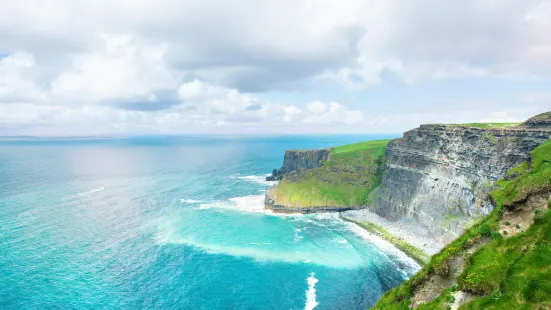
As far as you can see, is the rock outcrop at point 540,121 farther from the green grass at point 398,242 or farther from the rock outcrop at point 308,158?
the rock outcrop at point 308,158

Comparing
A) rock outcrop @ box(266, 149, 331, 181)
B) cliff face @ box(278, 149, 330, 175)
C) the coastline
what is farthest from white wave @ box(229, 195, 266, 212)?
cliff face @ box(278, 149, 330, 175)

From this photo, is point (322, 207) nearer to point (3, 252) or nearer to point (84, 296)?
point (84, 296)

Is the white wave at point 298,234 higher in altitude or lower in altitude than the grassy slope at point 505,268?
lower

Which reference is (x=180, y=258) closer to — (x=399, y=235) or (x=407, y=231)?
(x=399, y=235)

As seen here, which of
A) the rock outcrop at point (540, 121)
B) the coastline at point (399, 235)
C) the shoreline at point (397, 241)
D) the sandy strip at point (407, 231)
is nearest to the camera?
the rock outcrop at point (540, 121)

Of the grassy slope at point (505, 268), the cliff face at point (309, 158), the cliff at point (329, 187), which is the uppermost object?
the grassy slope at point (505, 268)

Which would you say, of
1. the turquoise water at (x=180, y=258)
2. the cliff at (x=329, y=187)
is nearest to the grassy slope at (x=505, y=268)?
the turquoise water at (x=180, y=258)

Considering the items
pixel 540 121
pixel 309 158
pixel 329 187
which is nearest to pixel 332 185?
pixel 329 187
